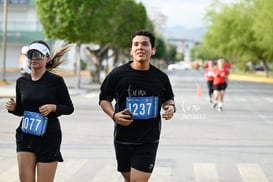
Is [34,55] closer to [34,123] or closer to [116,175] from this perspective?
[34,123]

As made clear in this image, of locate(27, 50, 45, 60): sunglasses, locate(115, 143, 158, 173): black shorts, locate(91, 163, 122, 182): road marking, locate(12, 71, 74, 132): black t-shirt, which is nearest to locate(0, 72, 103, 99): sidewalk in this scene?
locate(91, 163, 122, 182): road marking

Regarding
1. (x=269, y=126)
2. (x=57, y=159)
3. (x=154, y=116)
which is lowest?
(x=269, y=126)

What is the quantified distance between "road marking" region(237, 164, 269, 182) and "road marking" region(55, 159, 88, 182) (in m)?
2.39

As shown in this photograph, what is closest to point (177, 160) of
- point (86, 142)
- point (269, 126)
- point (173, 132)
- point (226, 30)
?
point (86, 142)

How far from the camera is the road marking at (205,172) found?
8.06 m

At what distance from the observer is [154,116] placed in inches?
207

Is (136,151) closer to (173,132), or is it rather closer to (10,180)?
(10,180)

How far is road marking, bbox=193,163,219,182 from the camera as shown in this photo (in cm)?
806

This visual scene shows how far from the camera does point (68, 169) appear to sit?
8.61 metres

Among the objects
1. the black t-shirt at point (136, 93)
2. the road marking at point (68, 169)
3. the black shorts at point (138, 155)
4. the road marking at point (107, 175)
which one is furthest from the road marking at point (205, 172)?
the black t-shirt at point (136, 93)

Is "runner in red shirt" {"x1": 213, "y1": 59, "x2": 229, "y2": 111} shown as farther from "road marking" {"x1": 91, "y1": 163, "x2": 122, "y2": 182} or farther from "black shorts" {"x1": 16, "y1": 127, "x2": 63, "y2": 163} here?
"black shorts" {"x1": 16, "y1": 127, "x2": 63, "y2": 163}

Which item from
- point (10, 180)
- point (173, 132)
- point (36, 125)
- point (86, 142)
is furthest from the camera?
point (173, 132)

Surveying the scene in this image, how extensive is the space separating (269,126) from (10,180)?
9101mm

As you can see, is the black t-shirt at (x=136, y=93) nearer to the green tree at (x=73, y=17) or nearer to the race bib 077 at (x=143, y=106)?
the race bib 077 at (x=143, y=106)
